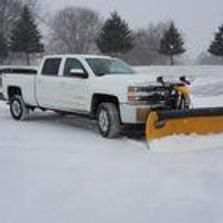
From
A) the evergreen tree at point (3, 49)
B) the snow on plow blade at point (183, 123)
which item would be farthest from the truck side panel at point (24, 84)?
the evergreen tree at point (3, 49)

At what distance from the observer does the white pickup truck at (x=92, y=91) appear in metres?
11.2

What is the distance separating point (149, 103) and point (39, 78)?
12.6 feet

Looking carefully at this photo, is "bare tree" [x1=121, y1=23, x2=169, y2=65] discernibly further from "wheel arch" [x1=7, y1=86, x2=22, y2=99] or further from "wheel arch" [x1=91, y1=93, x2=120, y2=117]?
"wheel arch" [x1=91, y1=93, x2=120, y2=117]

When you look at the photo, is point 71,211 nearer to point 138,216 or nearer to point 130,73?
point 138,216

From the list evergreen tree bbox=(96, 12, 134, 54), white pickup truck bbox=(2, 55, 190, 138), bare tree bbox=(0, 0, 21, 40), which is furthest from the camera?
bare tree bbox=(0, 0, 21, 40)

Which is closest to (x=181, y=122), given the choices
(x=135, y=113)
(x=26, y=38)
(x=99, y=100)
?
(x=135, y=113)

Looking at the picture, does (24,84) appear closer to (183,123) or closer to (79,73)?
(79,73)

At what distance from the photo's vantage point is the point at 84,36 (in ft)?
312

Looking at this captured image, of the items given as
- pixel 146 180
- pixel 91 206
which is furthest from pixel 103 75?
pixel 91 206

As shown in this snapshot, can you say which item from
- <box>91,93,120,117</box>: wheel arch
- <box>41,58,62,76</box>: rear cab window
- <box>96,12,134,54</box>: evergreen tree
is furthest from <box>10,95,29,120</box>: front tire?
<box>96,12,134,54</box>: evergreen tree

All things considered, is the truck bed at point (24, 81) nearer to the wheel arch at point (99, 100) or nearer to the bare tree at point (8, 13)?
the wheel arch at point (99, 100)

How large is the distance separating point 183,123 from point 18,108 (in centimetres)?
583

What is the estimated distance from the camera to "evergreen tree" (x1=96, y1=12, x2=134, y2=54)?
64312mm

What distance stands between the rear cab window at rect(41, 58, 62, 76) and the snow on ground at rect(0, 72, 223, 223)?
2.09m
